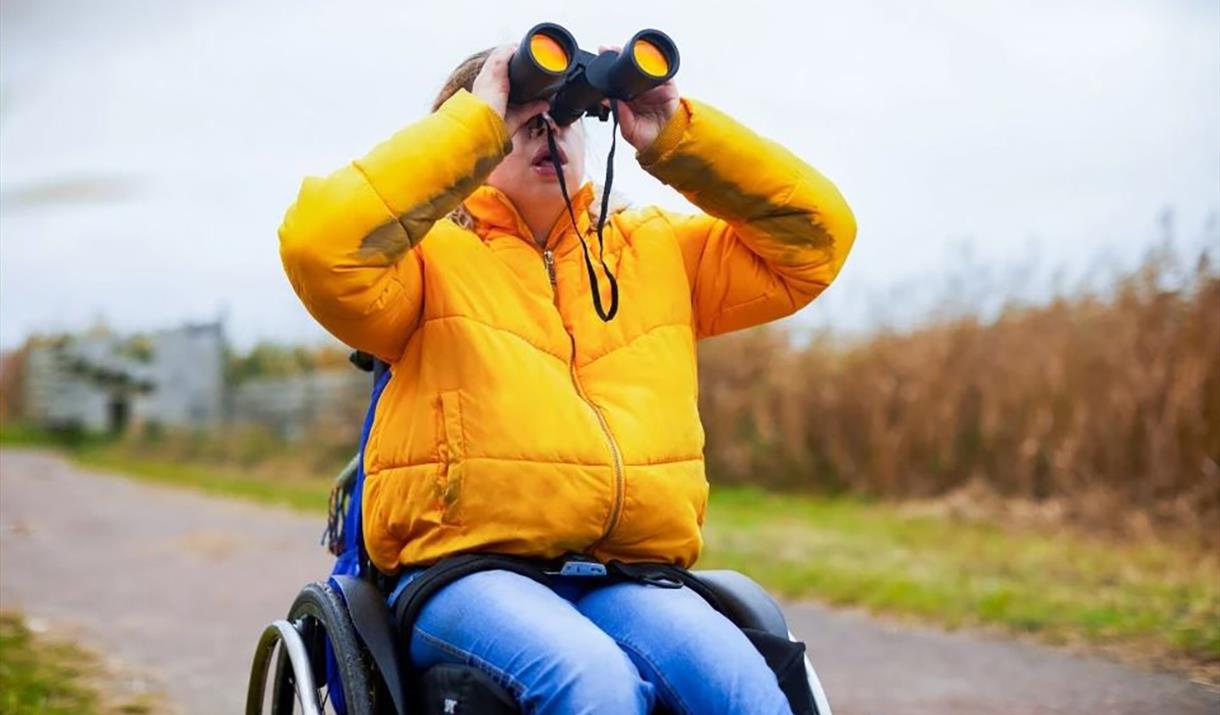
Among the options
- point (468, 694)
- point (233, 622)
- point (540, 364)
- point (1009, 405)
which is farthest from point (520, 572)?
point (1009, 405)

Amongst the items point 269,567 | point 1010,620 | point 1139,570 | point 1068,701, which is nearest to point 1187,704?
point 1068,701

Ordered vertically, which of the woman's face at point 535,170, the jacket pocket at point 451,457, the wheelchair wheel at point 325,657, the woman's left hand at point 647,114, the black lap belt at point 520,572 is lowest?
the wheelchair wheel at point 325,657

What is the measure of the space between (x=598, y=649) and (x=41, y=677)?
2.84 meters

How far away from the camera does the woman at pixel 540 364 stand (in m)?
2.03

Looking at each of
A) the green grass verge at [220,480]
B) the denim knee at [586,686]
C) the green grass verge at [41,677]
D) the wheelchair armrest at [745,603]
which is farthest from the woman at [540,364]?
the green grass verge at [220,480]

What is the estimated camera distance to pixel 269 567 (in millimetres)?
6938

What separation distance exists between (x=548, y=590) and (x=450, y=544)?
172mm

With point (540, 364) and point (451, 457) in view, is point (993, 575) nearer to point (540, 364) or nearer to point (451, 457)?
point (540, 364)

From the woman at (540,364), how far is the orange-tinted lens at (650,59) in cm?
13

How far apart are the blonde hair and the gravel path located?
206cm

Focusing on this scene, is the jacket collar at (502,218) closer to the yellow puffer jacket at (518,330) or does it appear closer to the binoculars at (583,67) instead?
the yellow puffer jacket at (518,330)

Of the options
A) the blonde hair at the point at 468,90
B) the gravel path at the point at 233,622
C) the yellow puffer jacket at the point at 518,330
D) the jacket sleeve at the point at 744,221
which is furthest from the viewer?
the gravel path at the point at 233,622

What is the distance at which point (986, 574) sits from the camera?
5988 mm

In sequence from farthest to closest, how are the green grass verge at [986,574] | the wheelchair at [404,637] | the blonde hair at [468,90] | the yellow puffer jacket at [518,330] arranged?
the green grass verge at [986,574]
the blonde hair at [468,90]
the yellow puffer jacket at [518,330]
the wheelchair at [404,637]
